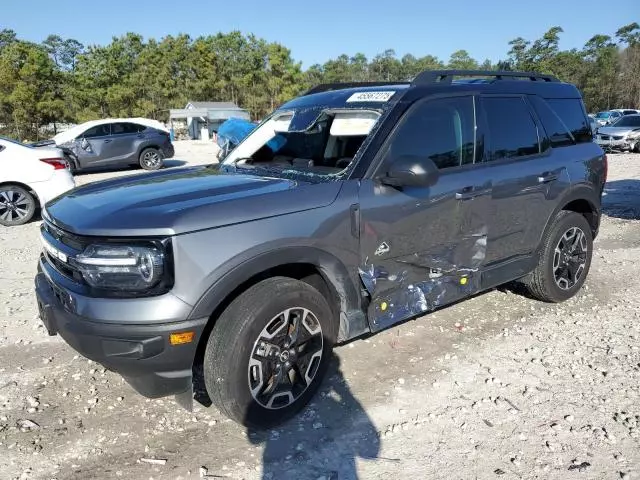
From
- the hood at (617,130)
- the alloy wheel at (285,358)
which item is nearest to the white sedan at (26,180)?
the alloy wheel at (285,358)

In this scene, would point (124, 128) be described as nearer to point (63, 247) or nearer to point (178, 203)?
point (63, 247)

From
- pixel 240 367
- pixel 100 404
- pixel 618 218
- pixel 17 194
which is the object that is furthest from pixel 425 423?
pixel 17 194

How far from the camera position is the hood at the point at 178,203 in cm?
247

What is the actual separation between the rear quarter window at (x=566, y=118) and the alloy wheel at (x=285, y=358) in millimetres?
2901

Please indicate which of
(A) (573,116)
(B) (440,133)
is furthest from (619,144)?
(B) (440,133)

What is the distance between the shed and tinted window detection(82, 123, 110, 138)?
30.8 meters

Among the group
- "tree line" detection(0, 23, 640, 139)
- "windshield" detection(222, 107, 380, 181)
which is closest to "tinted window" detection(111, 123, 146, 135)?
"windshield" detection(222, 107, 380, 181)

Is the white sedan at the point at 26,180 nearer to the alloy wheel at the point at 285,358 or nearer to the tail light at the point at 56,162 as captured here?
the tail light at the point at 56,162

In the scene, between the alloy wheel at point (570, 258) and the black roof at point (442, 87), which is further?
the alloy wheel at point (570, 258)

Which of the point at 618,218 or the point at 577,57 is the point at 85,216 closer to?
the point at 618,218

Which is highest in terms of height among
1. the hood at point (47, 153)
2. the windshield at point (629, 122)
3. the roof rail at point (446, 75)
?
the windshield at point (629, 122)

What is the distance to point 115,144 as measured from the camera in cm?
1537

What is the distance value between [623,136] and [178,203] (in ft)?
72.1

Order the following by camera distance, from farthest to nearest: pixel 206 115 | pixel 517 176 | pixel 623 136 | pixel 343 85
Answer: pixel 206 115 < pixel 623 136 < pixel 343 85 < pixel 517 176
